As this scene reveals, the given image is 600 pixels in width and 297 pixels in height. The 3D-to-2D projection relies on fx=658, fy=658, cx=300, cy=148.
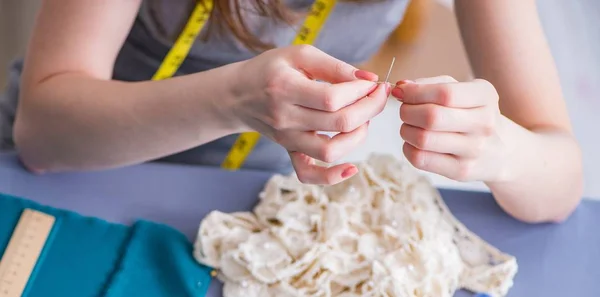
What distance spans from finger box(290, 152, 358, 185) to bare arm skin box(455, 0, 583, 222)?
0.84ft

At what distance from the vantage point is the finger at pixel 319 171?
60cm

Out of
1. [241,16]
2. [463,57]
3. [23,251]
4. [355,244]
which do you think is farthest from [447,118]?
[463,57]

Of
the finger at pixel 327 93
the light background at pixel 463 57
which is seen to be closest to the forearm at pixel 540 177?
the finger at pixel 327 93

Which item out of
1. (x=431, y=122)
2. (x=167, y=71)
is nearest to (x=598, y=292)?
(x=431, y=122)

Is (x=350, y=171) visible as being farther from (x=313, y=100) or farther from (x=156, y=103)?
(x=156, y=103)

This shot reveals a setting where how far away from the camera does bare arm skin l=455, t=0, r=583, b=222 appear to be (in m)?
0.79

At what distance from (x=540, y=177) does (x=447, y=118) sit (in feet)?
0.80

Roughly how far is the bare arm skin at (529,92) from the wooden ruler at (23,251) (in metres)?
0.53

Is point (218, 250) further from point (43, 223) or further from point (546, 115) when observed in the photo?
point (546, 115)

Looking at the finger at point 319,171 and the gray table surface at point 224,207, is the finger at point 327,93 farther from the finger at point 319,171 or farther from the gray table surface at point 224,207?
the gray table surface at point 224,207

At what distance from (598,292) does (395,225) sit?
→ 0.83ft

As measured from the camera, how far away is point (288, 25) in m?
0.87

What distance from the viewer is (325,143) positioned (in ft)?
1.94

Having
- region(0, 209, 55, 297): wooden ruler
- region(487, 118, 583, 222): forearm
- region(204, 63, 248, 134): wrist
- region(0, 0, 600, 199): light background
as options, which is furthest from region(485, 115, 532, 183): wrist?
region(0, 0, 600, 199): light background
